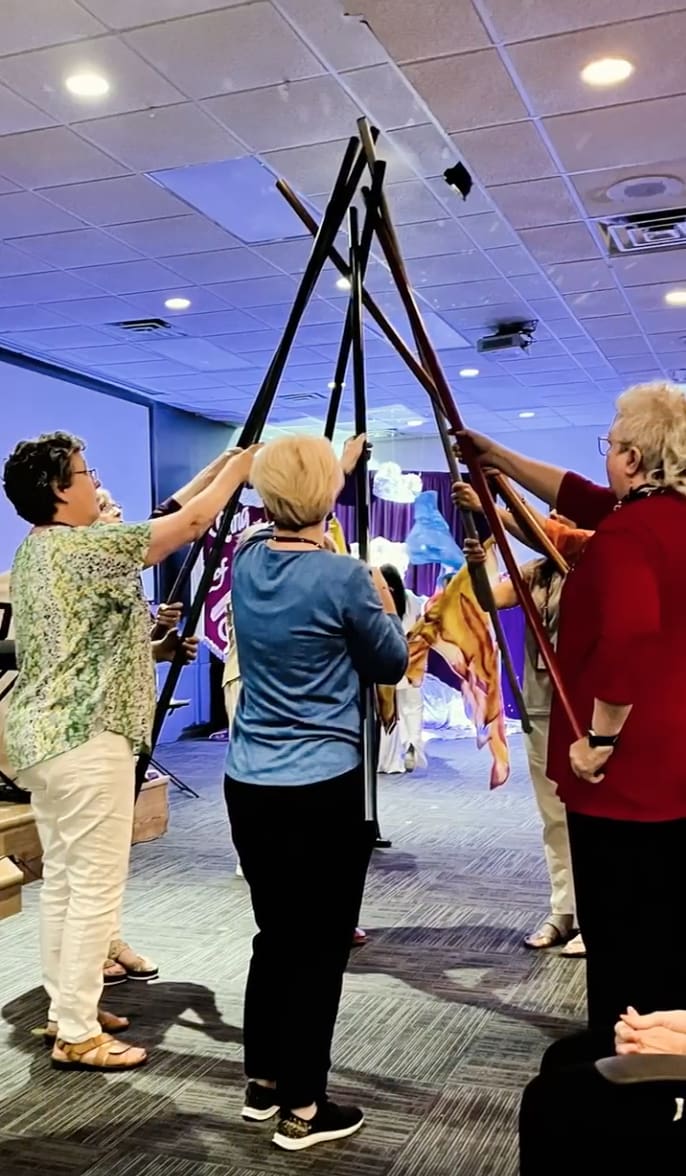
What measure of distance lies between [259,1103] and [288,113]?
322 cm

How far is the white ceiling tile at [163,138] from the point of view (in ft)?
12.9

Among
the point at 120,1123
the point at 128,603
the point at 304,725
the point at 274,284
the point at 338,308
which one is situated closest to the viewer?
the point at 304,725

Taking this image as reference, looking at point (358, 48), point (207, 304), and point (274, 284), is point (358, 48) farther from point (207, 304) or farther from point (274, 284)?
point (207, 304)

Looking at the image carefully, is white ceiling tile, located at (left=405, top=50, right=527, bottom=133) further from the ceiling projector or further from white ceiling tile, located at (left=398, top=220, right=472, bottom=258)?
the ceiling projector

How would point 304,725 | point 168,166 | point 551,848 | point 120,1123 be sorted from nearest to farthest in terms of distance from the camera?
point 304,725, point 120,1123, point 551,848, point 168,166

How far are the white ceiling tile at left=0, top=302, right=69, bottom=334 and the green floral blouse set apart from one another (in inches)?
163

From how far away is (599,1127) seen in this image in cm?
124

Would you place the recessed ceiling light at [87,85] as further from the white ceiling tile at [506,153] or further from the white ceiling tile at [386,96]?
the white ceiling tile at [506,153]

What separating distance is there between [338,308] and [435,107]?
2546 millimetres

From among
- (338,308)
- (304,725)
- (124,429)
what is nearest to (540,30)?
(304,725)

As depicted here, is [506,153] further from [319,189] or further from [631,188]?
[319,189]

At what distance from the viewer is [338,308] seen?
632 cm

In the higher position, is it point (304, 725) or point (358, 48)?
point (358, 48)

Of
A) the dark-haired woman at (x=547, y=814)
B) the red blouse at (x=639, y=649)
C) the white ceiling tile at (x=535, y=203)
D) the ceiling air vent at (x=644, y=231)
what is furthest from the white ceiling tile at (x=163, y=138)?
the red blouse at (x=639, y=649)
